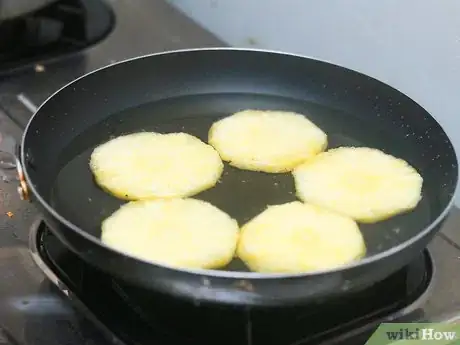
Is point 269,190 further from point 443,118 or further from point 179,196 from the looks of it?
point 443,118

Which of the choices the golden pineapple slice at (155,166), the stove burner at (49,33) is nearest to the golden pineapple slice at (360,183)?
the golden pineapple slice at (155,166)

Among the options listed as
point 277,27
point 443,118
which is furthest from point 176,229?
point 277,27

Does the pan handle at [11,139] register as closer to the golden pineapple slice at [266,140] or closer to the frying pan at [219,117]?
the frying pan at [219,117]

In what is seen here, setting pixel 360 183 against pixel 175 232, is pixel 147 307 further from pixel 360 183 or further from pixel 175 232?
pixel 360 183

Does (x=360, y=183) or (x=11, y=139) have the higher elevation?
(x=360, y=183)

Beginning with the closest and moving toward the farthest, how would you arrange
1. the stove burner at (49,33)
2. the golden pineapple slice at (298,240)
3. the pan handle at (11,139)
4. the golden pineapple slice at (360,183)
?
the golden pineapple slice at (298,240), the golden pineapple slice at (360,183), the pan handle at (11,139), the stove burner at (49,33)

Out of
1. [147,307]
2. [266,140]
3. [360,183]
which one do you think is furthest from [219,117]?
[147,307]
